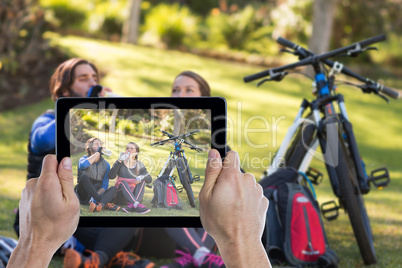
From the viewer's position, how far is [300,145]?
3.24 m

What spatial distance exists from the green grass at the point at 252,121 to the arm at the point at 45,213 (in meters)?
1.71

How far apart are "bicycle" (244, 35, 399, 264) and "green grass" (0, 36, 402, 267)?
0.35 meters

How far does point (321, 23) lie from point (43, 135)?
30.5 feet

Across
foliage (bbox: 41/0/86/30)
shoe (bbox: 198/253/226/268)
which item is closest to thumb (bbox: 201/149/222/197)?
shoe (bbox: 198/253/226/268)

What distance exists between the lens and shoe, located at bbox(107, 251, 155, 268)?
8.95 ft

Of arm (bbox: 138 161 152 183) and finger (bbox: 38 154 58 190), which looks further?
arm (bbox: 138 161 152 183)

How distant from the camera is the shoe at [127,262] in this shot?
2.73 metres

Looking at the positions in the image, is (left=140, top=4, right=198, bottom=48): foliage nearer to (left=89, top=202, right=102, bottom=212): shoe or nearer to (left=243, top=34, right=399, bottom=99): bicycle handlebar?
(left=243, top=34, right=399, bottom=99): bicycle handlebar

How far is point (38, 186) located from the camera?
134 cm

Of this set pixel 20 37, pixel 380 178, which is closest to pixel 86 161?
pixel 380 178

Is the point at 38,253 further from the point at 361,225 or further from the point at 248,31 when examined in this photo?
the point at 248,31

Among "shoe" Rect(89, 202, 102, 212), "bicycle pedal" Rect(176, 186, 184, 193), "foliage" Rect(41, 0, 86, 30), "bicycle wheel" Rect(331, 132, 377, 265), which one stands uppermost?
"foliage" Rect(41, 0, 86, 30)

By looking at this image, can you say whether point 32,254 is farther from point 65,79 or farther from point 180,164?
point 65,79

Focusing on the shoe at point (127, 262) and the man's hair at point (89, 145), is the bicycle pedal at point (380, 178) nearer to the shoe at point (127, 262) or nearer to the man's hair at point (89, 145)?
the shoe at point (127, 262)
